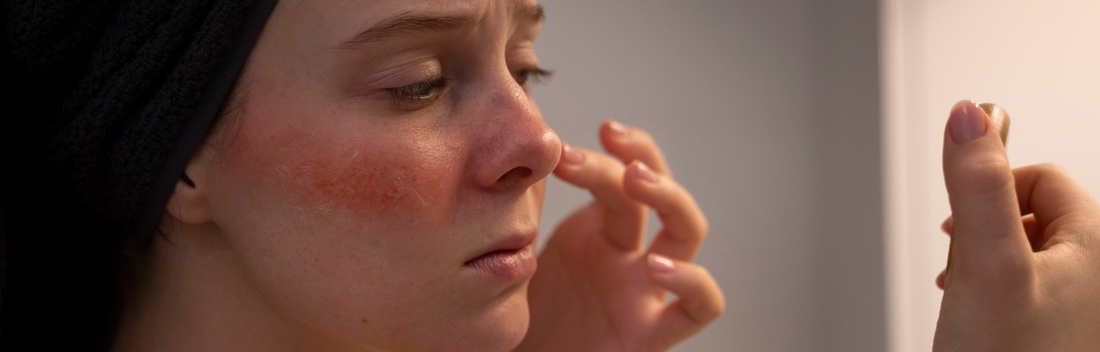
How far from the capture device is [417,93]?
0.56 meters

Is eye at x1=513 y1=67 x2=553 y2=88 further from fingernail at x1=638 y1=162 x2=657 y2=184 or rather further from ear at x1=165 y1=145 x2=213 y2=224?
ear at x1=165 y1=145 x2=213 y2=224

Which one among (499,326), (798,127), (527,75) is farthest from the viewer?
(798,127)

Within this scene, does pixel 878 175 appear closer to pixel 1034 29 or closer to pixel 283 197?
pixel 1034 29

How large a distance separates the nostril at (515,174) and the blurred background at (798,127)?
1.64ft

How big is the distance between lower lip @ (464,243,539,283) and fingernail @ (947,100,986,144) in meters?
0.36

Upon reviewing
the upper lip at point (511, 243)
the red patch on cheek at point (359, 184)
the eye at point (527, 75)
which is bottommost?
the upper lip at point (511, 243)

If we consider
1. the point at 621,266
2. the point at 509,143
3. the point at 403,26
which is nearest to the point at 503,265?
the point at 509,143

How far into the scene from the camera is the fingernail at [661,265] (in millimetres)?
795

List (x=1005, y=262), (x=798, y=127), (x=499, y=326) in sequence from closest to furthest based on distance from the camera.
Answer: (x=1005, y=262) < (x=499, y=326) < (x=798, y=127)

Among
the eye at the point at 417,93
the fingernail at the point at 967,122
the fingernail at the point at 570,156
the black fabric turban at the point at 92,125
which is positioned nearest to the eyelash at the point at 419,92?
the eye at the point at 417,93

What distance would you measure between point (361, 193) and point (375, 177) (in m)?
0.02

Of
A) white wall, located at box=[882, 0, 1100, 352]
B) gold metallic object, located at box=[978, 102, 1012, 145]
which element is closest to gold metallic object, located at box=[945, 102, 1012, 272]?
gold metallic object, located at box=[978, 102, 1012, 145]

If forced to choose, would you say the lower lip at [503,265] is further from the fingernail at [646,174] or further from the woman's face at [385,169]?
the fingernail at [646,174]

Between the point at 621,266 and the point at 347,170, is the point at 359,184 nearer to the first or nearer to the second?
the point at 347,170
